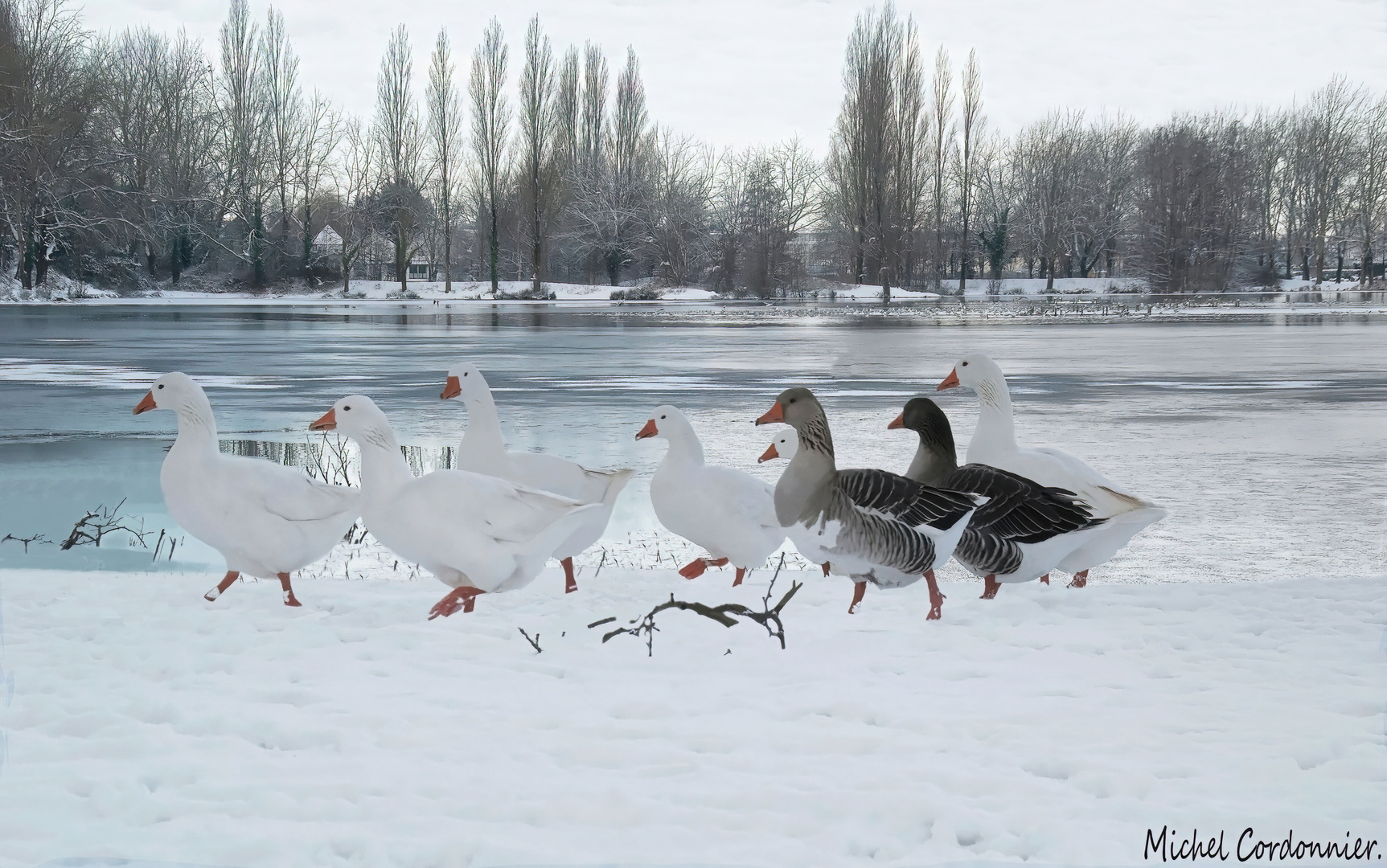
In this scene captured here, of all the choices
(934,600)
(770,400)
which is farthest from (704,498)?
(770,400)

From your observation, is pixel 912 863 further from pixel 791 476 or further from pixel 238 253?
pixel 238 253

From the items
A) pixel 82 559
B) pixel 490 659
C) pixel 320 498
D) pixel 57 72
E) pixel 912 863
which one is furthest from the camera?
pixel 57 72

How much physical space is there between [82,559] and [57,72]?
79.6 ft

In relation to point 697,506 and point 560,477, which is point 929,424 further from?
point 560,477

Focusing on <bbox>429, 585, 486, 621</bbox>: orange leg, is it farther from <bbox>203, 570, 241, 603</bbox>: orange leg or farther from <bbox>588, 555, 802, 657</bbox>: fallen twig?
<bbox>203, 570, 241, 603</bbox>: orange leg

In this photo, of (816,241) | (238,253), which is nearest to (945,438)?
(238,253)


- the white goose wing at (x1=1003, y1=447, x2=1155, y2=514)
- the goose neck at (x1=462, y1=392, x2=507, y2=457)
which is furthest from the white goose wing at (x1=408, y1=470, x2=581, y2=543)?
the white goose wing at (x1=1003, y1=447, x2=1155, y2=514)

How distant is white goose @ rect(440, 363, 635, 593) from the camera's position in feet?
14.0

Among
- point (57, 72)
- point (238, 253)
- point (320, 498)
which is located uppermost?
point (57, 72)

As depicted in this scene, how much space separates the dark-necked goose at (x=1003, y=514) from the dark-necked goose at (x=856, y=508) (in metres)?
0.19

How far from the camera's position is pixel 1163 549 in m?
6.04

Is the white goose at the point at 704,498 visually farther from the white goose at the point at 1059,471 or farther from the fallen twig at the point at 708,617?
the white goose at the point at 1059,471

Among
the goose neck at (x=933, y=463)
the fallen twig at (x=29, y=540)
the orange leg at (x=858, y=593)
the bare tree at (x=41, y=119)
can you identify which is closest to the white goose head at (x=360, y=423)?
the orange leg at (x=858, y=593)

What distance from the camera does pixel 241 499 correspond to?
12.5ft
